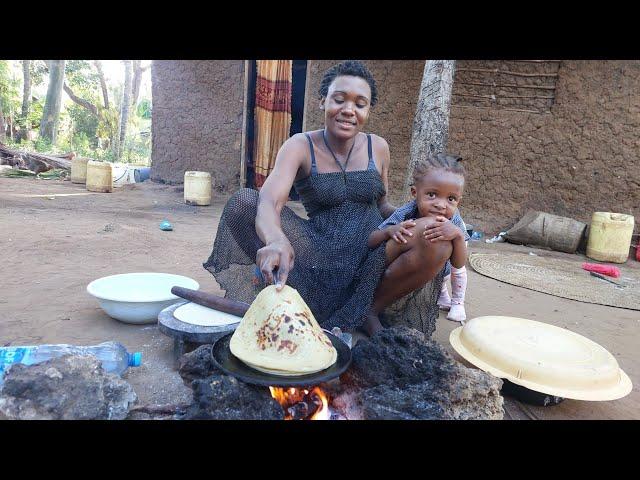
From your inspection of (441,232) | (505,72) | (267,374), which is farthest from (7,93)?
(267,374)

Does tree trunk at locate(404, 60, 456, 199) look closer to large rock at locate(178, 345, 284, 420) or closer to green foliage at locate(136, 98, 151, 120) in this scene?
large rock at locate(178, 345, 284, 420)

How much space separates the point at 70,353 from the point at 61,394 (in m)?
0.31

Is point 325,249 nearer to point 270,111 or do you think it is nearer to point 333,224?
point 333,224

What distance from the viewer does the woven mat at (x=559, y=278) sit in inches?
135

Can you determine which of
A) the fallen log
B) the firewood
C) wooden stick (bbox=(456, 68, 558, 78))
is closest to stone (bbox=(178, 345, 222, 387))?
the firewood

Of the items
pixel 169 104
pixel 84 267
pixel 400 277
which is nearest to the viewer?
pixel 400 277

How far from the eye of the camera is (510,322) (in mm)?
1963

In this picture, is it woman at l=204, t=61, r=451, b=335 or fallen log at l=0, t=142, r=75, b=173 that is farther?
fallen log at l=0, t=142, r=75, b=173

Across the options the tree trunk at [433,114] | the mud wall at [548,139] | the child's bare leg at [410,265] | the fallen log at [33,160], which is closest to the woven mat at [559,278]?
the mud wall at [548,139]

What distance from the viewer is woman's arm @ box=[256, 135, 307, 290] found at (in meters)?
1.55

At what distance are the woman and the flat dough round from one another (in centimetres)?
35
